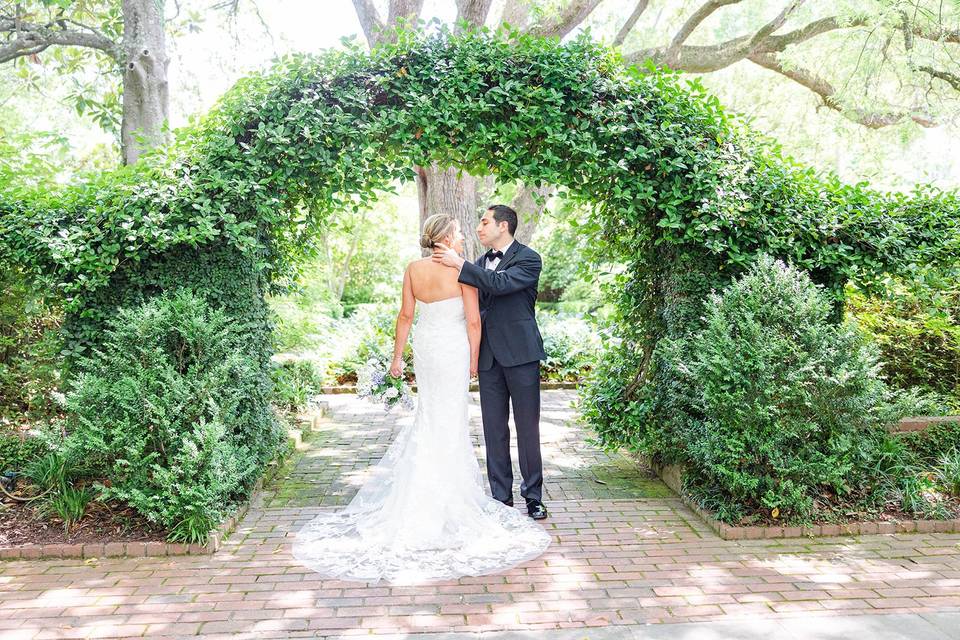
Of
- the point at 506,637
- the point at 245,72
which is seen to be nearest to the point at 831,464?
the point at 506,637

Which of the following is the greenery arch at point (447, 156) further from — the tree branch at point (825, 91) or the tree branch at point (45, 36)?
the tree branch at point (825, 91)

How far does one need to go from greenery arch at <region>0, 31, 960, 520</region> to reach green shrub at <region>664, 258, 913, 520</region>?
62cm

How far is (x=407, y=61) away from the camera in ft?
17.6

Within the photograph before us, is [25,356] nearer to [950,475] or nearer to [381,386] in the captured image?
[381,386]

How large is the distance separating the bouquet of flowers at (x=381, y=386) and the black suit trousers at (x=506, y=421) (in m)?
0.66

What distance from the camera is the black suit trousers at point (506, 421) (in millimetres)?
5121

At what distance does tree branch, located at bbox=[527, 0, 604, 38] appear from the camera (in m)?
11.1

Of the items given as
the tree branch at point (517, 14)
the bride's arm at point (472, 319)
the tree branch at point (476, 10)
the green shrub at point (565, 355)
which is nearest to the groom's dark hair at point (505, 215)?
the bride's arm at point (472, 319)

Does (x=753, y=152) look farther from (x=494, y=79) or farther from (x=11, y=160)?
(x=11, y=160)

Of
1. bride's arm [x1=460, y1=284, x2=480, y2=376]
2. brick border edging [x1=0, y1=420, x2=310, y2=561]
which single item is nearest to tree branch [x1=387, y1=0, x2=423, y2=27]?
bride's arm [x1=460, y1=284, x2=480, y2=376]

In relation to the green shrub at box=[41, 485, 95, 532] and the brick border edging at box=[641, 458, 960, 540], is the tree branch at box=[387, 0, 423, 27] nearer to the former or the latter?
the green shrub at box=[41, 485, 95, 532]

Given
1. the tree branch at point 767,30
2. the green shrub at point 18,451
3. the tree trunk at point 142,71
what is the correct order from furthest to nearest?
the tree branch at point 767,30, the tree trunk at point 142,71, the green shrub at point 18,451

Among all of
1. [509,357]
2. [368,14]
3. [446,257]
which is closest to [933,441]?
[509,357]

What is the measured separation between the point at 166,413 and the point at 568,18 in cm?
929
